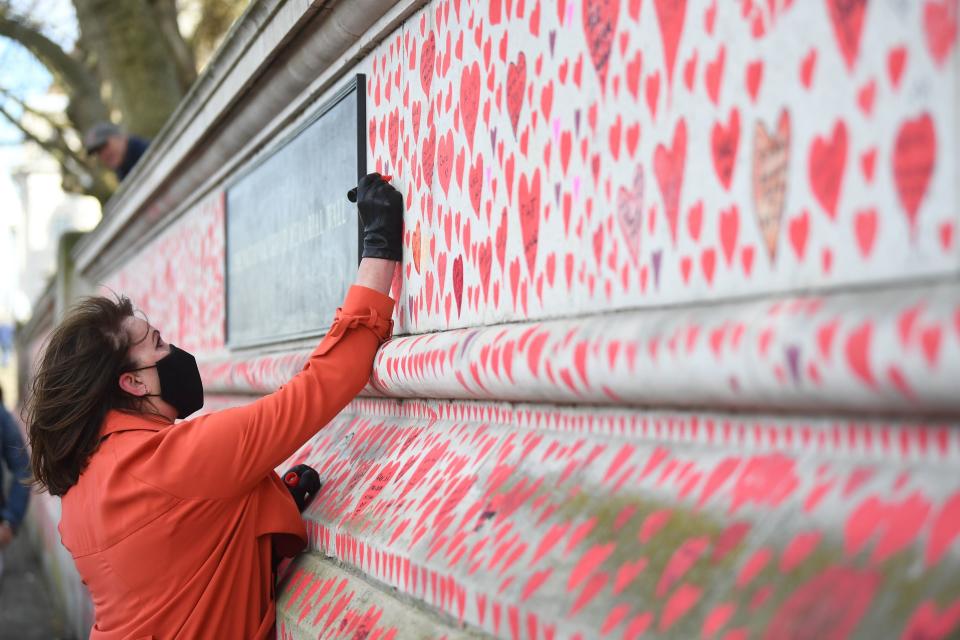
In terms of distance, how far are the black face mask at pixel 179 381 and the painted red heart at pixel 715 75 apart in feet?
5.90

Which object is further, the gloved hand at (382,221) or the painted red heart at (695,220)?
the gloved hand at (382,221)

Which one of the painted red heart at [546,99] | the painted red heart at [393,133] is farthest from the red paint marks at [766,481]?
the painted red heart at [393,133]

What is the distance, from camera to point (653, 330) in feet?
5.01

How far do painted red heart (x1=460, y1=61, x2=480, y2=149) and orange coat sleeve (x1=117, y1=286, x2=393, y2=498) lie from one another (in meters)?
0.54

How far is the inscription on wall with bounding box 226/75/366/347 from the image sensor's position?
119 inches

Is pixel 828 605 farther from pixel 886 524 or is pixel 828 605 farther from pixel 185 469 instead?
pixel 185 469

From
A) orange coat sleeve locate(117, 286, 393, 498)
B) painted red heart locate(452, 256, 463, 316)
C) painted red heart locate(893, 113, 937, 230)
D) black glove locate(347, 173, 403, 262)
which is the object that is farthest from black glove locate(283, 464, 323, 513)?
painted red heart locate(893, 113, 937, 230)

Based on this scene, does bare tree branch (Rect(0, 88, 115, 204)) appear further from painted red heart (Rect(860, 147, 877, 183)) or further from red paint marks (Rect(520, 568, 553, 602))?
painted red heart (Rect(860, 147, 877, 183))

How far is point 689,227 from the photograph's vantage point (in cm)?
156

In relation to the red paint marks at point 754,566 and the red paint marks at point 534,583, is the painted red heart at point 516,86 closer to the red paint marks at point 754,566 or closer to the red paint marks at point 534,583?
the red paint marks at point 534,583

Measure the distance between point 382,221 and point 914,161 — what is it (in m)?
1.65

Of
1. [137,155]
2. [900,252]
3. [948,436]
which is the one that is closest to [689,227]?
[900,252]

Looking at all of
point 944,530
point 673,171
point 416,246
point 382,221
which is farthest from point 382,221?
point 944,530

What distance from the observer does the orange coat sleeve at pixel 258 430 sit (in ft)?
8.03
